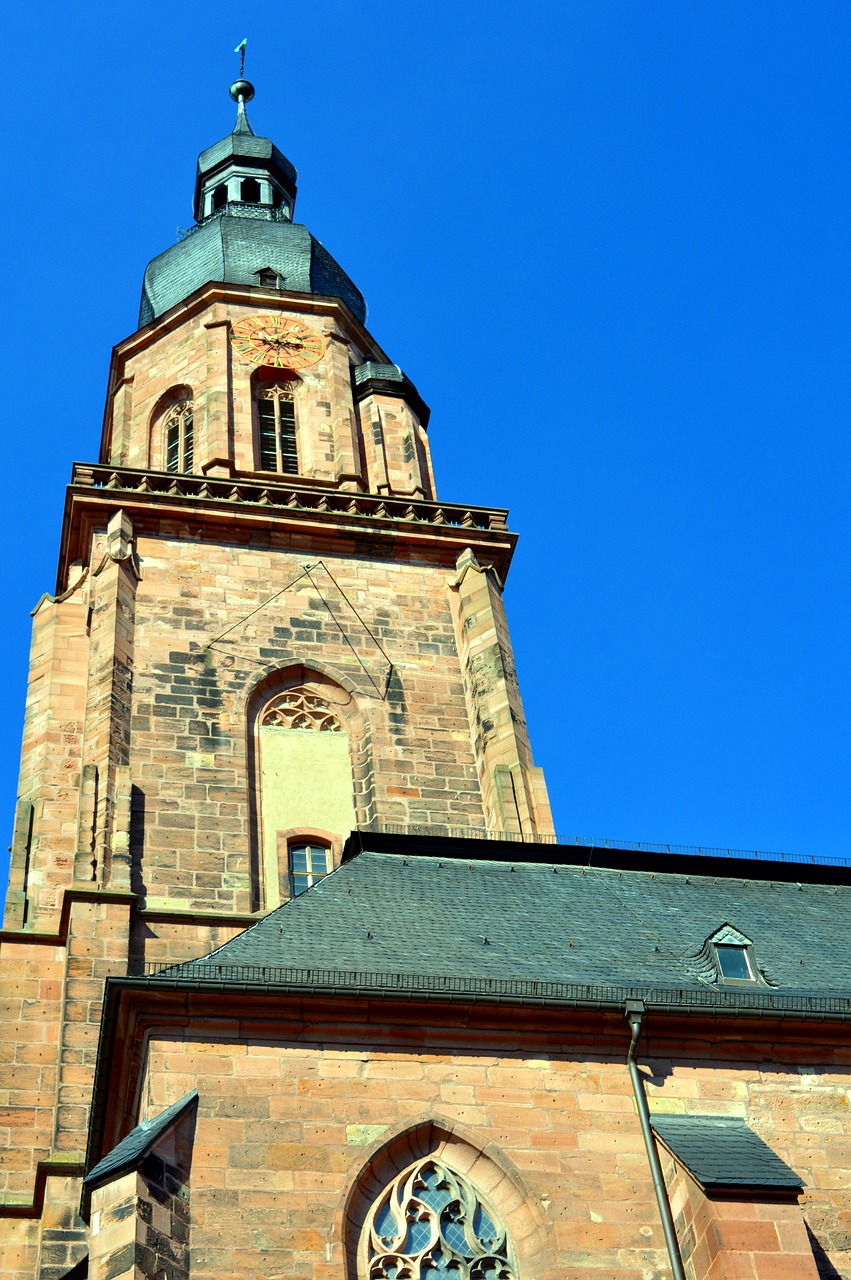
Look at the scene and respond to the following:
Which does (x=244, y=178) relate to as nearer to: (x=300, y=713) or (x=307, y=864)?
(x=300, y=713)

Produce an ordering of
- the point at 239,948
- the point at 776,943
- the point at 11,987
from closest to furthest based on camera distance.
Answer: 1. the point at 239,948
2. the point at 776,943
3. the point at 11,987

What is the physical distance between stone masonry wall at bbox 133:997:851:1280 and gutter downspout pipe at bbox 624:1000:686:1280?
81 mm

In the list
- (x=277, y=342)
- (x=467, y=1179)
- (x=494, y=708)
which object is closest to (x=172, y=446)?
(x=277, y=342)

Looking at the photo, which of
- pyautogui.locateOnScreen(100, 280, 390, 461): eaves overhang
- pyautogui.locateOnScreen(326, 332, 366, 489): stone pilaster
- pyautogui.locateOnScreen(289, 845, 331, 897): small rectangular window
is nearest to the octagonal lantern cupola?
pyautogui.locateOnScreen(100, 280, 390, 461): eaves overhang

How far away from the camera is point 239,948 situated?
15.9 meters

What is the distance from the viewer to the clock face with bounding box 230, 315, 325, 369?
99.6 feet

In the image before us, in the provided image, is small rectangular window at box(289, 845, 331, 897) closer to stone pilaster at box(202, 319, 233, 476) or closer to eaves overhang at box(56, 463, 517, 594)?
eaves overhang at box(56, 463, 517, 594)

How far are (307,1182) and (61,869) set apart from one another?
27.1 feet

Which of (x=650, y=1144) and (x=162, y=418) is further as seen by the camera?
(x=162, y=418)

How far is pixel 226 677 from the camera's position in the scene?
24.2 m

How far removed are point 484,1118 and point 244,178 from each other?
2558 cm

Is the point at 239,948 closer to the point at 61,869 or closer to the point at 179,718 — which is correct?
the point at 61,869

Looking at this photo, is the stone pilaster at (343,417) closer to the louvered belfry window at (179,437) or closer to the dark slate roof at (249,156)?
the louvered belfry window at (179,437)

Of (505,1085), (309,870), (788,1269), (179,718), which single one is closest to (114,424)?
(179,718)
